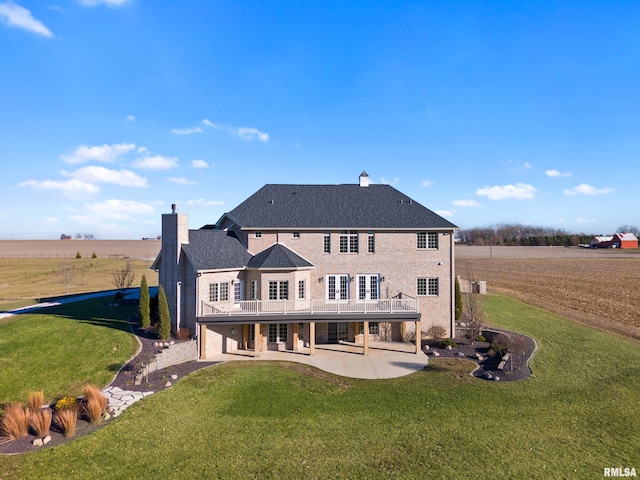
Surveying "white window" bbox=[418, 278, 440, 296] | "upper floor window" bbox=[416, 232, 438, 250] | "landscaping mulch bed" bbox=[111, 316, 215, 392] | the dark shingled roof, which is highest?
the dark shingled roof

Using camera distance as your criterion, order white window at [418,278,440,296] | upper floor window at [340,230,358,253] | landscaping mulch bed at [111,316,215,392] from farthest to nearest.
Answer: white window at [418,278,440,296], upper floor window at [340,230,358,253], landscaping mulch bed at [111,316,215,392]

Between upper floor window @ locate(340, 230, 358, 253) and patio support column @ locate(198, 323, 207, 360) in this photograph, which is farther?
upper floor window @ locate(340, 230, 358, 253)

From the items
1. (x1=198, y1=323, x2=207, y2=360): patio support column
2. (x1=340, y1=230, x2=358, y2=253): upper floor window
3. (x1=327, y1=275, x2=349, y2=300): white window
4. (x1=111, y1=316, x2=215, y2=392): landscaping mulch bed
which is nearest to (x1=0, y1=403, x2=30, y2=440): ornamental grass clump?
(x1=111, y1=316, x2=215, y2=392): landscaping mulch bed

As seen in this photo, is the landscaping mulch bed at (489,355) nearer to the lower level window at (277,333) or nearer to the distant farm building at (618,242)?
the lower level window at (277,333)

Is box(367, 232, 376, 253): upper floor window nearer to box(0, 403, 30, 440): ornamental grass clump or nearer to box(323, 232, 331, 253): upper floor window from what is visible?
box(323, 232, 331, 253): upper floor window

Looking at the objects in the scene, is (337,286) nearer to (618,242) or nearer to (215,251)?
(215,251)

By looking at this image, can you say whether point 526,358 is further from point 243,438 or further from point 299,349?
point 243,438
